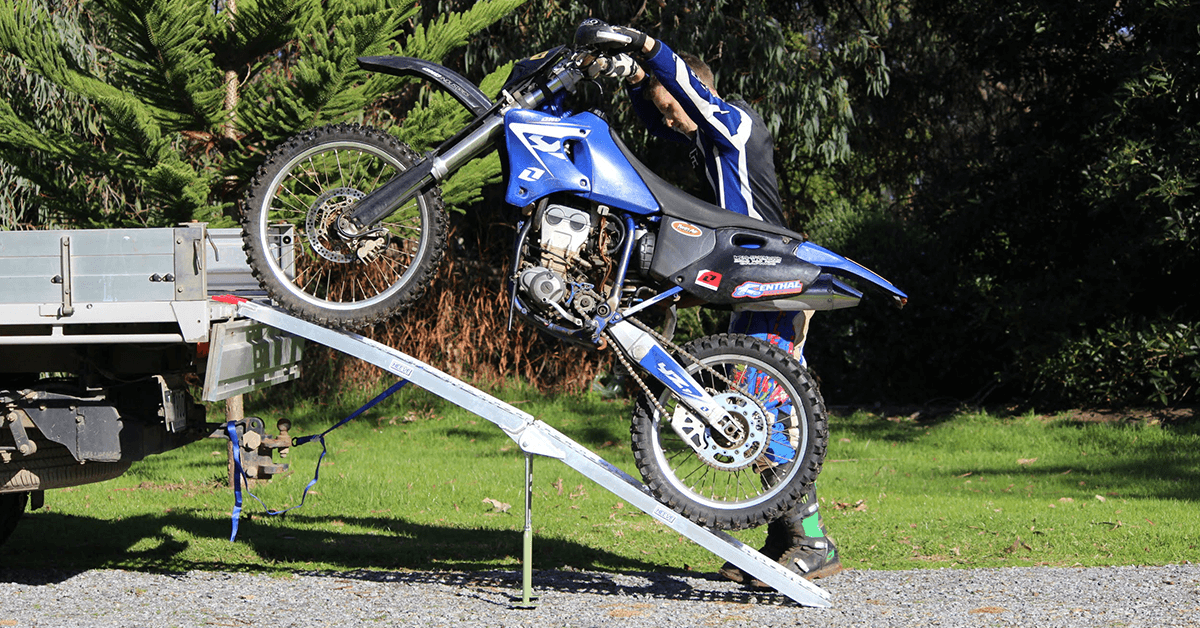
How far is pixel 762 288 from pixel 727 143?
0.73 meters

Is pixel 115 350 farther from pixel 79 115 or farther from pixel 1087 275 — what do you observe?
pixel 1087 275

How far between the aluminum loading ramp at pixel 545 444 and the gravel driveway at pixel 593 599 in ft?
0.46

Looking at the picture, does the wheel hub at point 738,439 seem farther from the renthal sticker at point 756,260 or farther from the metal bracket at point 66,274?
the metal bracket at point 66,274

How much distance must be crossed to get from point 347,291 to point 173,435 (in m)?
4.77

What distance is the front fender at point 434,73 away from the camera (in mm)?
4691

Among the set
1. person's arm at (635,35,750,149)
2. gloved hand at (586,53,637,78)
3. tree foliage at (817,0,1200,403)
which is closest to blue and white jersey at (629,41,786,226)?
person's arm at (635,35,750,149)

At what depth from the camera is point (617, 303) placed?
4633 millimetres

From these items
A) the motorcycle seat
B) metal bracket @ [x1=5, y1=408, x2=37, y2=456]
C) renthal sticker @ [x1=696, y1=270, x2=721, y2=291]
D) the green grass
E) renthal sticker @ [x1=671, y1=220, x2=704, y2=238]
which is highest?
the motorcycle seat

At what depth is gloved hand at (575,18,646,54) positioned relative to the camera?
4.49 m

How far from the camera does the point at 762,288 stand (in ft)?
15.4

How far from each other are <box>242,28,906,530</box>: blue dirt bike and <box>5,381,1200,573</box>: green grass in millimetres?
1417

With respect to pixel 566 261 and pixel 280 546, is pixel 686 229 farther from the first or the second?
pixel 280 546

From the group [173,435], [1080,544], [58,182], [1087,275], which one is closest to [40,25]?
[58,182]

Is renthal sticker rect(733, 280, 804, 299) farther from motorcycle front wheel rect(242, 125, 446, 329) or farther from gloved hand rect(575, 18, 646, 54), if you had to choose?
motorcycle front wheel rect(242, 125, 446, 329)
